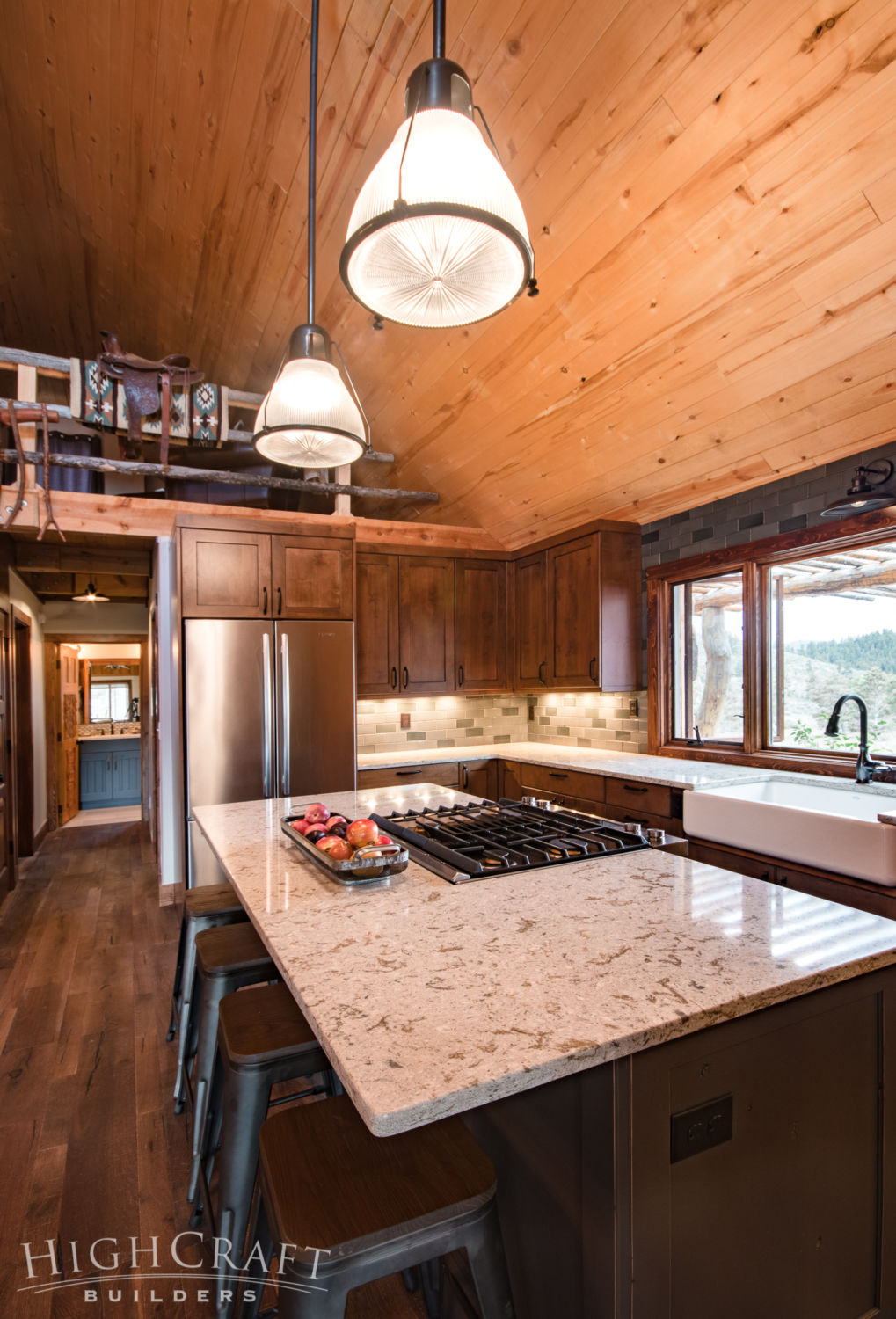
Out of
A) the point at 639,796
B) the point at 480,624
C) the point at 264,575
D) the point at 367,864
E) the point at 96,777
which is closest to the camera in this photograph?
the point at 367,864

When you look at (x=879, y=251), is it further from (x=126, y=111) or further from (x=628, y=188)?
(x=126, y=111)

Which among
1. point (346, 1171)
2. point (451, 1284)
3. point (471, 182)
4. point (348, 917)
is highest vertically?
point (471, 182)

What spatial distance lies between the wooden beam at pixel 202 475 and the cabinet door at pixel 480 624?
613 millimetres

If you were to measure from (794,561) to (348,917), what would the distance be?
2.88m

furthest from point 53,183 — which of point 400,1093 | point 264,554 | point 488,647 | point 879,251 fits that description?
point 400,1093

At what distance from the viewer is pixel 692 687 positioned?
3957mm

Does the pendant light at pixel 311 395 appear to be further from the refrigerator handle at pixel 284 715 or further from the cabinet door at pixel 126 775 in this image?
the cabinet door at pixel 126 775

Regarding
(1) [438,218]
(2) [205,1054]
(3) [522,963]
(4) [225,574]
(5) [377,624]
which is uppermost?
(1) [438,218]

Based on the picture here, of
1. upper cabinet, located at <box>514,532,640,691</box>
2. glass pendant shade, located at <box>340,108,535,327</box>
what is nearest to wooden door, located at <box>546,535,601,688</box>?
upper cabinet, located at <box>514,532,640,691</box>

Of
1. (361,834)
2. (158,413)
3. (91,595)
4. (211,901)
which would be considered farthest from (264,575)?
(91,595)

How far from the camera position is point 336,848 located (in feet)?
5.46

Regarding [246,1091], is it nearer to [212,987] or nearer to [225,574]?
[212,987]

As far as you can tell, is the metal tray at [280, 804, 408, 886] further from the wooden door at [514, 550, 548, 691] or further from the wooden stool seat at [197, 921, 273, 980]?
the wooden door at [514, 550, 548, 691]

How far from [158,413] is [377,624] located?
1776 mm
